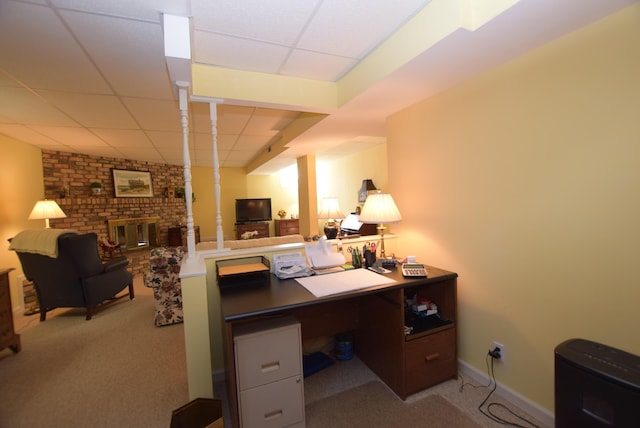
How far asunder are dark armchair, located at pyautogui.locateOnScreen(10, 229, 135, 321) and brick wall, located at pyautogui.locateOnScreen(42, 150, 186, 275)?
1.52m

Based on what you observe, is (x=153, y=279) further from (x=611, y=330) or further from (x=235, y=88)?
(x=611, y=330)

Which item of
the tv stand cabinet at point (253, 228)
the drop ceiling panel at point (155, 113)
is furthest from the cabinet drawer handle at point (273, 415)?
the tv stand cabinet at point (253, 228)

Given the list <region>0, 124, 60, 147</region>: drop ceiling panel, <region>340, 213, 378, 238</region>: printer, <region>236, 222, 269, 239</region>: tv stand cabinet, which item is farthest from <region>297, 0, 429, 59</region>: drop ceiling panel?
<region>236, 222, 269, 239</region>: tv stand cabinet

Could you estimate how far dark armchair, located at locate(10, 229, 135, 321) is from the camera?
2.99m

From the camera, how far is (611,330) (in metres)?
1.32

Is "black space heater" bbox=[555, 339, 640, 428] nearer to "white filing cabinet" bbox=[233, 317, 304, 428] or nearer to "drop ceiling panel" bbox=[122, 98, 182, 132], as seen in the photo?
"white filing cabinet" bbox=[233, 317, 304, 428]

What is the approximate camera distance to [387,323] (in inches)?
74.6

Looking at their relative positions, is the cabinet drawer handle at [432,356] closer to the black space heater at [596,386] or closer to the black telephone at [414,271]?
the black telephone at [414,271]

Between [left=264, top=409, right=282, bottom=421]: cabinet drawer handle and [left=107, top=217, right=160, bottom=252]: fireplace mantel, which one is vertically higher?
[left=107, top=217, right=160, bottom=252]: fireplace mantel

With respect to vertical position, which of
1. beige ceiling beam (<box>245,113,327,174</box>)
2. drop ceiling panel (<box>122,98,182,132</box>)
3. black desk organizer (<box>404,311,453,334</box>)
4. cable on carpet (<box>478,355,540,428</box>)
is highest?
drop ceiling panel (<box>122,98,182,132</box>)

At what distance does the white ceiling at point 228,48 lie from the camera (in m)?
1.36

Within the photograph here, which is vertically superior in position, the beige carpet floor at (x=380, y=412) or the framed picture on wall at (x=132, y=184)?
the framed picture on wall at (x=132, y=184)

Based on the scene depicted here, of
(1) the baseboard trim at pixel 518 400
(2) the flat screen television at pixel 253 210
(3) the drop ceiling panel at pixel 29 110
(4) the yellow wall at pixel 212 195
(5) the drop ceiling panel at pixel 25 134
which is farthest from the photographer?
(2) the flat screen television at pixel 253 210

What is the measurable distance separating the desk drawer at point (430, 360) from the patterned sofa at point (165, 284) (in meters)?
2.47
